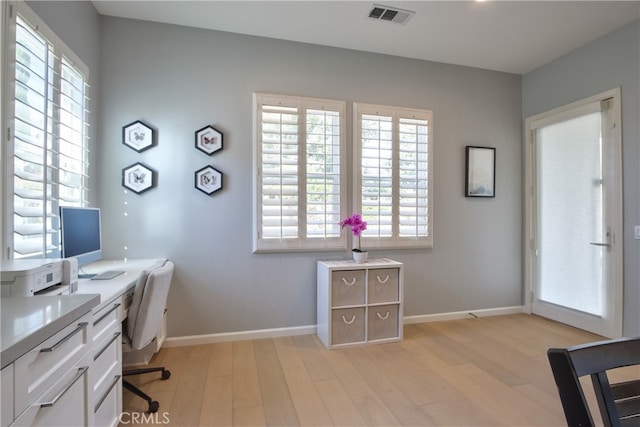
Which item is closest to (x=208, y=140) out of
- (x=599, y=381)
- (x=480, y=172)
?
(x=599, y=381)

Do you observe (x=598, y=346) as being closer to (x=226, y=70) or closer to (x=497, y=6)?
(x=497, y=6)

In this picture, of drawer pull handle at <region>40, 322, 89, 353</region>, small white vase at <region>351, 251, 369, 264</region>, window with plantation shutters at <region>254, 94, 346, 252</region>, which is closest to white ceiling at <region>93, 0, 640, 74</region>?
window with plantation shutters at <region>254, 94, 346, 252</region>

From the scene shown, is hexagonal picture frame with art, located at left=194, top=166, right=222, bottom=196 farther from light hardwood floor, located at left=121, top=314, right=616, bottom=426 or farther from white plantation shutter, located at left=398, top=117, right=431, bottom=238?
white plantation shutter, located at left=398, top=117, right=431, bottom=238

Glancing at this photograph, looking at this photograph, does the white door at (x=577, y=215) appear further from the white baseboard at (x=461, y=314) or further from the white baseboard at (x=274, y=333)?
the white baseboard at (x=274, y=333)

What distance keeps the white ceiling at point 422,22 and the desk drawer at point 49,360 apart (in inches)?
100.0

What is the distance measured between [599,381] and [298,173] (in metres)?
2.56

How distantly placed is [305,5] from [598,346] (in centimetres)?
280

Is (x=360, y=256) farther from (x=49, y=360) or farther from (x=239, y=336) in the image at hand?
(x=49, y=360)

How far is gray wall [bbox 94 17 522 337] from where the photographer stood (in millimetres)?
2693

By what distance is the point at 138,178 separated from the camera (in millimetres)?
2691

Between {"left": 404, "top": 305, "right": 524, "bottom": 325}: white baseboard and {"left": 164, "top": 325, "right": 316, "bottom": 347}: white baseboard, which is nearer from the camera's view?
{"left": 164, "top": 325, "right": 316, "bottom": 347}: white baseboard

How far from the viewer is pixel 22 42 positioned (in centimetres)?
170

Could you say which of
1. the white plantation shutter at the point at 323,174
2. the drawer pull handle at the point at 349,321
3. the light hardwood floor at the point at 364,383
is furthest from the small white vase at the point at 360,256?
the light hardwood floor at the point at 364,383

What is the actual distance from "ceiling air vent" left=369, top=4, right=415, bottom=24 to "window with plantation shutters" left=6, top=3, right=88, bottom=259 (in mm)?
2327
